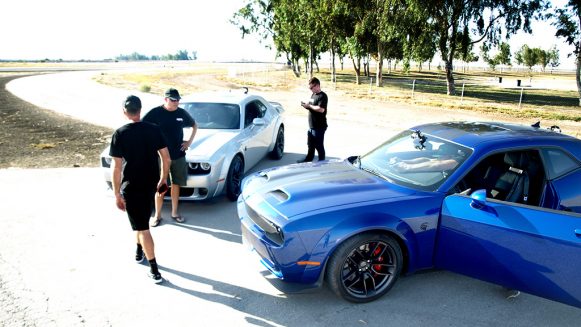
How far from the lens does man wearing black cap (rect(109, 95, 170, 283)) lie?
371cm

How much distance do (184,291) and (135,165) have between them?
128 centimetres

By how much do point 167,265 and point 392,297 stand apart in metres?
2.36

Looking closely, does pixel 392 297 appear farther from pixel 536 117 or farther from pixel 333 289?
pixel 536 117

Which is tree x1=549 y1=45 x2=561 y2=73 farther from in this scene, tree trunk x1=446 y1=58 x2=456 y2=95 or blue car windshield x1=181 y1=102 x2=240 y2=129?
blue car windshield x1=181 y1=102 x2=240 y2=129

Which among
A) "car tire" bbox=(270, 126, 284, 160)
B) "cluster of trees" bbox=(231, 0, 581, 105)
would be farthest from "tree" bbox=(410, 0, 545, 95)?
"car tire" bbox=(270, 126, 284, 160)

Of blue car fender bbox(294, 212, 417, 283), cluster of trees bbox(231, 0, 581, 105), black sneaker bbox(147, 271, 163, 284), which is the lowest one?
black sneaker bbox(147, 271, 163, 284)

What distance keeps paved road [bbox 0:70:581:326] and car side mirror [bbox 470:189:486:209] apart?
38.5 inches

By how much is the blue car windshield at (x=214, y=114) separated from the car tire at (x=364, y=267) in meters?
3.94

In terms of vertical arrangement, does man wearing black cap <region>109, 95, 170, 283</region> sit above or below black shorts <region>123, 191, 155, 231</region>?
above

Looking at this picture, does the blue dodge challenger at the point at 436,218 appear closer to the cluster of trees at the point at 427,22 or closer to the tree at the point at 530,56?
the cluster of trees at the point at 427,22

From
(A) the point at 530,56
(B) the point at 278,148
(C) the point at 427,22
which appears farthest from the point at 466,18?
(A) the point at 530,56

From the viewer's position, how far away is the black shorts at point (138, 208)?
3.77 metres

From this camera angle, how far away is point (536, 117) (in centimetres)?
1828

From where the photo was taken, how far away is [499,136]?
13.4ft
